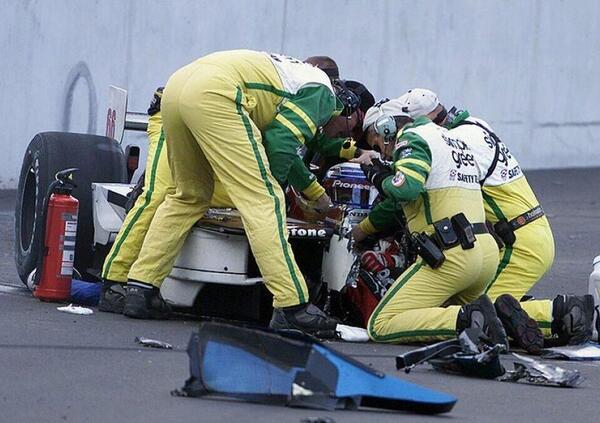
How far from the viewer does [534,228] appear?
7.98 meters

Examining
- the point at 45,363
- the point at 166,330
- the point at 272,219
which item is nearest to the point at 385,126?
the point at 272,219

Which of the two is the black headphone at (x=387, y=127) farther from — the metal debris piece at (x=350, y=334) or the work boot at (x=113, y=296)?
the work boot at (x=113, y=296)

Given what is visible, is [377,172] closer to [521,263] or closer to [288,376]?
[521,263]

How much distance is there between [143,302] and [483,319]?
1.82 metres

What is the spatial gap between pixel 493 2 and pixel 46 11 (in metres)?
5.43

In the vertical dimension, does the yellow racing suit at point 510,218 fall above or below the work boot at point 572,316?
above

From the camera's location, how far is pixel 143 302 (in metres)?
7.61

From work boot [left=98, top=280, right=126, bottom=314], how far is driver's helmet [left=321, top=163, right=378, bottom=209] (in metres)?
1.30

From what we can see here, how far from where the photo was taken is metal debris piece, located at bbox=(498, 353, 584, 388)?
6.31 meters

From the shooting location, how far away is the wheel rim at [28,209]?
893 centimetres

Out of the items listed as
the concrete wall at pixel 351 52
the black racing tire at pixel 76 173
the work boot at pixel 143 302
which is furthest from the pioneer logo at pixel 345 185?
the concrete wall at pixel 351 52

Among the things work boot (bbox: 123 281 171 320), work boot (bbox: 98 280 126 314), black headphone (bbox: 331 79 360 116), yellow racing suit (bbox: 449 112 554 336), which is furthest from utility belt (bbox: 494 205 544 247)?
work boot (bbox: 98 280 126 314)

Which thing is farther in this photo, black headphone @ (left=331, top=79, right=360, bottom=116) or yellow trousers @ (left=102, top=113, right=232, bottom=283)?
black headphone @ (left=331, top=79, right=360, bottom=116)

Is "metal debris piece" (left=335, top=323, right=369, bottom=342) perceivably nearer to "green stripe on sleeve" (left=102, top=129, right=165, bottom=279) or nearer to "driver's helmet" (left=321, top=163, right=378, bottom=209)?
"driver's helmet" (left=321, top=163, right=378, bottom=209)
